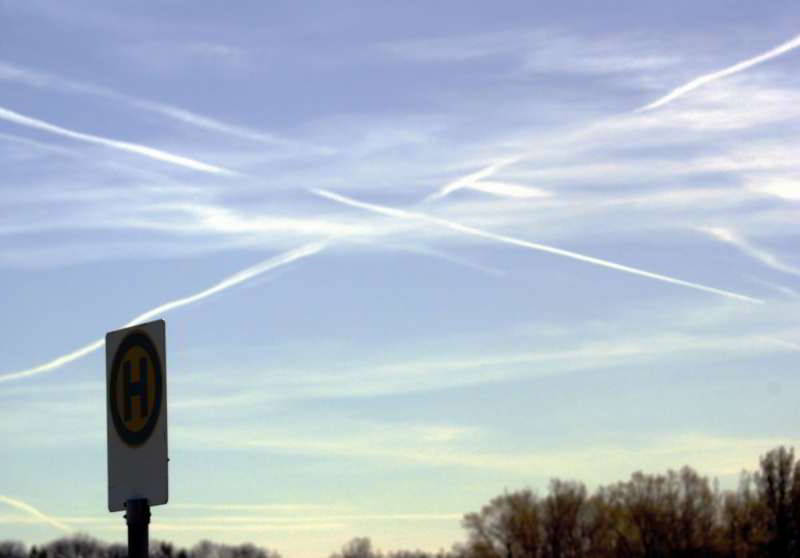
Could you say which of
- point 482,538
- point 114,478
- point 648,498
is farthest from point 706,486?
point 114,478

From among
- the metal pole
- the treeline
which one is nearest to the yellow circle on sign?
the metal pole

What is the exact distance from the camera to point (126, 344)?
10.0m

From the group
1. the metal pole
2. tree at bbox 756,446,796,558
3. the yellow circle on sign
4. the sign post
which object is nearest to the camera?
the metal pole

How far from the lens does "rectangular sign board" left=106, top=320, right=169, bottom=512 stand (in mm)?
9617

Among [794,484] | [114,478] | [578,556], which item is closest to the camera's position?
[114,478]

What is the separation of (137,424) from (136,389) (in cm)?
22

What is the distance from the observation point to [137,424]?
9.83m

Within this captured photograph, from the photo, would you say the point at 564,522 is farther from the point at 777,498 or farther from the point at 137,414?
the point at 137,414

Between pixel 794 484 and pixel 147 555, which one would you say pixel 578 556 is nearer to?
pixel 794 484

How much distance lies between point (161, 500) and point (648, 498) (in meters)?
154

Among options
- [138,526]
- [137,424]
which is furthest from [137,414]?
[138,526]

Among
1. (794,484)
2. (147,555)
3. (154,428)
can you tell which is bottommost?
(147,555)

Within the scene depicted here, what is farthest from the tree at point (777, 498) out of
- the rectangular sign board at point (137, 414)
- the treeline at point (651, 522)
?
the rectangular sign board at point (137, 414)

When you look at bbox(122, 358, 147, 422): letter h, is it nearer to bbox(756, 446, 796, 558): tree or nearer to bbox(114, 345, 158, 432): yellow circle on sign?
bbox(114, 345, 158, 432): yellow circle on sign
